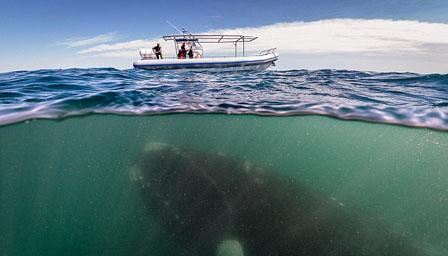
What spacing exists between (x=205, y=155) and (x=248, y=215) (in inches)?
93.7

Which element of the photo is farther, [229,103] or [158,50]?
[158,50]

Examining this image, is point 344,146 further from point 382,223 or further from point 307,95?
point 382,223

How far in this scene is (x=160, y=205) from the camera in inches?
278

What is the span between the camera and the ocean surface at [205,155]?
23.7ft

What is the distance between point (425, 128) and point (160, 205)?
10.4 metres

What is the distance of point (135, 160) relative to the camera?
8.41 metres

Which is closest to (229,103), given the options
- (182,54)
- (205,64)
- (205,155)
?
(205,155)

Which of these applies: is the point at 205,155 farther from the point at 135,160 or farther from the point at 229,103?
the point at 229,103

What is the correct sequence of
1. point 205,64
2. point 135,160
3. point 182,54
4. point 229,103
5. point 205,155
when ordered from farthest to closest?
1. point 182,54
2. point 205,64
3. point 229,103
4. point 135,160
5. point 205,155

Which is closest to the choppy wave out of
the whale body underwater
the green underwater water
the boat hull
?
the green underwater water

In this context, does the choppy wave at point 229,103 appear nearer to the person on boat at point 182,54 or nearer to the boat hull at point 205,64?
the boat hull at point 205,64

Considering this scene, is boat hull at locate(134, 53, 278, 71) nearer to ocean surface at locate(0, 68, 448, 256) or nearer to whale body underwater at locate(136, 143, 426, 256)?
ocean surface at locate(0, 68, 448, 256)

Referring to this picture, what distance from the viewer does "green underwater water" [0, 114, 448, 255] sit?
25.3 ft

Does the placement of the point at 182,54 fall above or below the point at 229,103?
above
